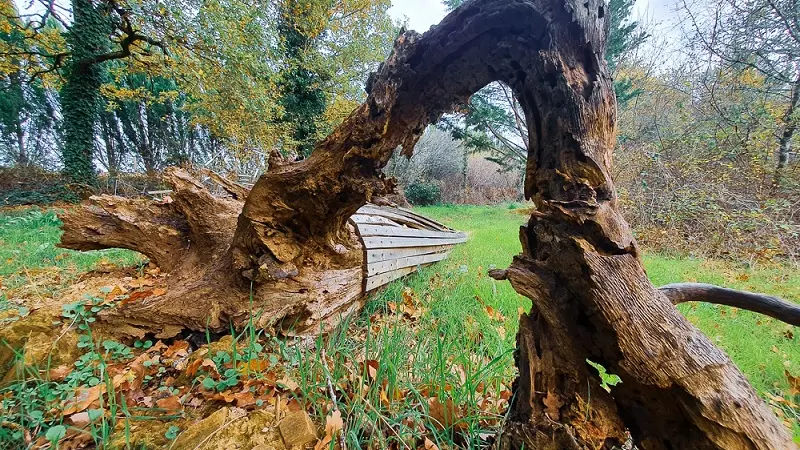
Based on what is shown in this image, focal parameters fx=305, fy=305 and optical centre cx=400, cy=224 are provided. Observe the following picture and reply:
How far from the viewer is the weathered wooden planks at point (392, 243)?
2754 millimetres

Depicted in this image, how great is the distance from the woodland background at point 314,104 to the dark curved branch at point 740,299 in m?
2.17

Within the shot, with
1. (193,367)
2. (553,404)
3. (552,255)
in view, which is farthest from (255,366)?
(552,255)

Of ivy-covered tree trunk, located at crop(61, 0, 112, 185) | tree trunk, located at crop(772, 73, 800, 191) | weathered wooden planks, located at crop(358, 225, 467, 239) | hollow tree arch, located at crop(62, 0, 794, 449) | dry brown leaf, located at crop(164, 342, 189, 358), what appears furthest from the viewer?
ivy-covered tree trunk, located at crop(61, 0, 112, 185)

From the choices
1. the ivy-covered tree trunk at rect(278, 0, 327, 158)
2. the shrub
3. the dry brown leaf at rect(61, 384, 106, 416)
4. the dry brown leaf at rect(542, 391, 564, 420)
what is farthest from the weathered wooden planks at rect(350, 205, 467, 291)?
the shrub

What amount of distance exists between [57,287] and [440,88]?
12.0 feet

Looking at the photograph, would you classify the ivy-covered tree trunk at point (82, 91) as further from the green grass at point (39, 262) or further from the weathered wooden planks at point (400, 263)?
the weathered wooden planks at point (400, 263)

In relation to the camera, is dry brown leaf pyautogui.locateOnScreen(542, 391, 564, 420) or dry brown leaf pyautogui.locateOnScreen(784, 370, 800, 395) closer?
dry brown leaf pyautogui.locateOnScreen(542, 391, 564, 420)

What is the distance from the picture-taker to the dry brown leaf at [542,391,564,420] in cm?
101

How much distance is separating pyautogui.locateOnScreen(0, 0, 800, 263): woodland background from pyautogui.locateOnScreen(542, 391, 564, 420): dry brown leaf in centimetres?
197

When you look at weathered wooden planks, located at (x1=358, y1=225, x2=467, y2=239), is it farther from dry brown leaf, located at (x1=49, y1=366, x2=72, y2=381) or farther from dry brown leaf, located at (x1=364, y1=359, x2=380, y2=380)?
dry brown leaf, located at (x1=49, y1=366, x2=72, y2=381)

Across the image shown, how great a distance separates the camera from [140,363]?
167cm

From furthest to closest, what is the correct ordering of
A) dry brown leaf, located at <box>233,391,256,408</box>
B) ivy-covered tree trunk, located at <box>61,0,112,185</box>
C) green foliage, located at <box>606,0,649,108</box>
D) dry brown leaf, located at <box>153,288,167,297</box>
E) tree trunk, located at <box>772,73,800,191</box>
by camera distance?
green foliage, located at <box>606,0,649,108</box> → ivy-covered tree trunk, located at <box>61,0,112,185</box> → tree trunk, located at <box>772,73,800,191</box> → dry brown leaf, located at <box>153,288,167,297</box> → dry brown leaf, located at <box>233,391,256,408</box>

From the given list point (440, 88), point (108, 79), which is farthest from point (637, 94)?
point (108, 79)

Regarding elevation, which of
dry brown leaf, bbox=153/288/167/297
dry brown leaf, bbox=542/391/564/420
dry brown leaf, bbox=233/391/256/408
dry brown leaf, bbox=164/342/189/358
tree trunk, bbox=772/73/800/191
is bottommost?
dry brown leaf, bbox=164/342/189/358
